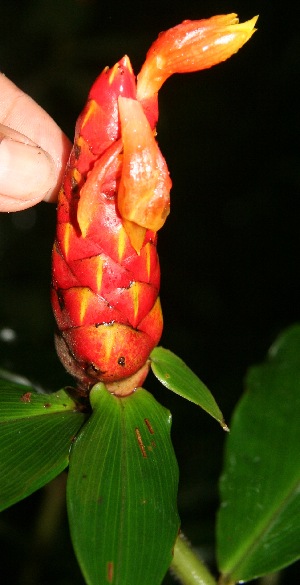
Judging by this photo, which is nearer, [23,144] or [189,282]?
[23,144]

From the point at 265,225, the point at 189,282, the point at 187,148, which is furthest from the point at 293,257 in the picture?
the point at 187,148

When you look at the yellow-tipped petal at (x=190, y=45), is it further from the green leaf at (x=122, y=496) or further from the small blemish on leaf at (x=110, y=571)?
the small blemish on leaf at (x=110, y=571)

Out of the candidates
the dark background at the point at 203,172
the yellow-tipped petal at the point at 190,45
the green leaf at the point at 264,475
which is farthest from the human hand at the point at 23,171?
the dark background at the point at 203,172

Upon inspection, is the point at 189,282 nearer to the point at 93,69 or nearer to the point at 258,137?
the point at 258,137

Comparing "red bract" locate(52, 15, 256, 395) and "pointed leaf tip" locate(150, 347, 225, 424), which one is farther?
"pointed leaf tip" locate(150, 347, 225, 424)

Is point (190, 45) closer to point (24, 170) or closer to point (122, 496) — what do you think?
point (24, 170)

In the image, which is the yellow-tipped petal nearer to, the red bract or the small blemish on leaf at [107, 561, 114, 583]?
the red bract

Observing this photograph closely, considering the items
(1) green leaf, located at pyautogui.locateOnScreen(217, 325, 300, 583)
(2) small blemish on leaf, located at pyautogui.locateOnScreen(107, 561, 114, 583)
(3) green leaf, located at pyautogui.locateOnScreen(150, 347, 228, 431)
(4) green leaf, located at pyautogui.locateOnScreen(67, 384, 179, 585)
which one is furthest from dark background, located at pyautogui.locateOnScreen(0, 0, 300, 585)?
(2) small blemish on leaf, located at pyautogui.locateOnScreen(107, 561, 114, 583)
